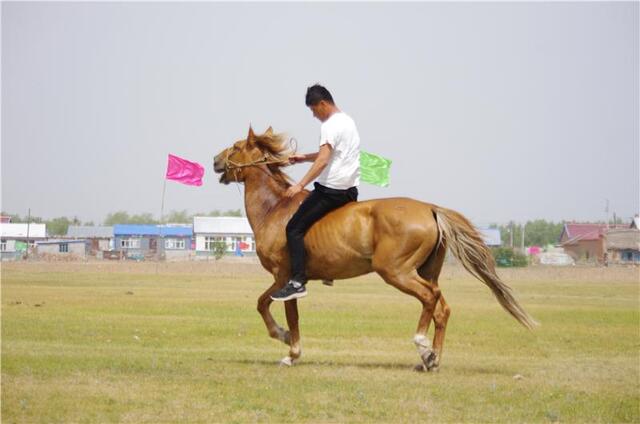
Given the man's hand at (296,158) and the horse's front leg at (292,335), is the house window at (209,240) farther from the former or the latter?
the horse's front leg at (292,335)

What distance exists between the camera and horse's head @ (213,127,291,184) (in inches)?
589

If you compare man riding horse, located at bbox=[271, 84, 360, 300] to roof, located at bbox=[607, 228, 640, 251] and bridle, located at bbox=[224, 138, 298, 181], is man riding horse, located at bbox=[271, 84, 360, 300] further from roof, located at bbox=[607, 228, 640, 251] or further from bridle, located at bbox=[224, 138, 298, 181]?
roof, located at bbox=[607, 228, 640, 251]

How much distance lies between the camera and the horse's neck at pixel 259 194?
1457 cm

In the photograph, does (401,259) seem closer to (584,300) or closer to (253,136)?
(253,136)

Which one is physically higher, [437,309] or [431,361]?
[437,309]

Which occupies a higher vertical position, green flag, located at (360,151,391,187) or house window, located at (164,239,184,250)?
house window, located at (164,239,184,250)

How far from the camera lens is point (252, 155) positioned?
1502 centimetres

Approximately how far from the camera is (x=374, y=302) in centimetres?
3609

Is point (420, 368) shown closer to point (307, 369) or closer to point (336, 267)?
point (307, 369)

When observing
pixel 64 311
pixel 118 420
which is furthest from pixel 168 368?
pixel 64 311

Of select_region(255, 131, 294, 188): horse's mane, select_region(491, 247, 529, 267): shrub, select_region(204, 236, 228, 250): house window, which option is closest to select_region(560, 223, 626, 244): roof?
select_region(491, 247, 529, 267): shrub

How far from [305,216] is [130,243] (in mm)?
136831

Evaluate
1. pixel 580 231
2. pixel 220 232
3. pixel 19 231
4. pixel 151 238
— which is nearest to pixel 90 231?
pixel 151 238

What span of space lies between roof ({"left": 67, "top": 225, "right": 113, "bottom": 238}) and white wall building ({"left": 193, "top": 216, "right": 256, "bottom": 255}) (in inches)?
982
